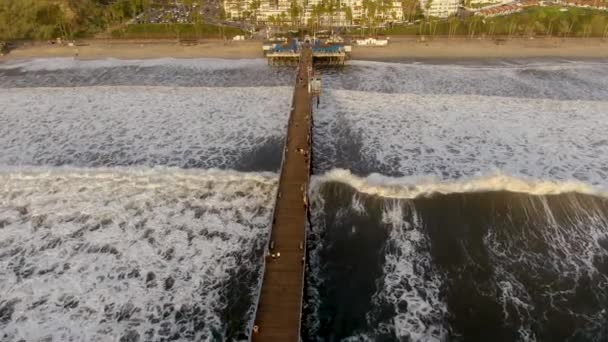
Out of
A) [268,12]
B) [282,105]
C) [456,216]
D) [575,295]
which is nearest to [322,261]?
[456,216]

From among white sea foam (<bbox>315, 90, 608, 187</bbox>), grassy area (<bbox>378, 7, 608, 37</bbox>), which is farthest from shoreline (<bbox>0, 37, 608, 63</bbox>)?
white sea foam (<bbox>315, 90, 608, 187</bbox>)

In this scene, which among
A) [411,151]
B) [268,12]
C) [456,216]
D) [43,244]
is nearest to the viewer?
[43,244]

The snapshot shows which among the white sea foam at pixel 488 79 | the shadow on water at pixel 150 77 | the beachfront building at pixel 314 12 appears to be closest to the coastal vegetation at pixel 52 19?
the shadow on water at pixel 150 77

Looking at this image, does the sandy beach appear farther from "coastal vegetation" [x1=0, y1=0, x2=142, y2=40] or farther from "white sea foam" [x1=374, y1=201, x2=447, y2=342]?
"coastal vegetation" [x1=0, y1=0, x2=142, y2=40]

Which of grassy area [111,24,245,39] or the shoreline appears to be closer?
the shoreline

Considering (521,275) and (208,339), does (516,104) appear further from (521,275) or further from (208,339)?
(208,339)
